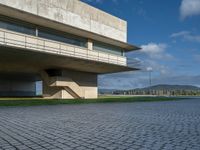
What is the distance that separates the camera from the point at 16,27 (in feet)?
73.2

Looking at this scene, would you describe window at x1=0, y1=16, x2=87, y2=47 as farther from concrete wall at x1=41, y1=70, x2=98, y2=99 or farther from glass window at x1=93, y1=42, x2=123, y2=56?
concrete wall at x1=41, y1=70, x2=98, y2=99

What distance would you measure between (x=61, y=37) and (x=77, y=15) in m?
3.30

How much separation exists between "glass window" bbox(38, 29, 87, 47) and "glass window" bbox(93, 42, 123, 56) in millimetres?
2308

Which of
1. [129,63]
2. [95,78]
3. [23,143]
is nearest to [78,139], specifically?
[23,143]

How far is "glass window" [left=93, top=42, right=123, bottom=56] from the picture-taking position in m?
31.6

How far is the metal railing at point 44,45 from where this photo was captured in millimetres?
21000

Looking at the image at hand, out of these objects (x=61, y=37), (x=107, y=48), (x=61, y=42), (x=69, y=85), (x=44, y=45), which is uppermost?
(x=61, y=37)

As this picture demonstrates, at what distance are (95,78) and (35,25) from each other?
1415 cm

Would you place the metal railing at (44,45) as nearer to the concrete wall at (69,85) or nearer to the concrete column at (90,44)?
the concrete column at (90,44)

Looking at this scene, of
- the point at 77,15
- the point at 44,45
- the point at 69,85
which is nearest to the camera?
the point at 44,45

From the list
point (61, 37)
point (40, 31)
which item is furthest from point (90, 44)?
point (40, 31)

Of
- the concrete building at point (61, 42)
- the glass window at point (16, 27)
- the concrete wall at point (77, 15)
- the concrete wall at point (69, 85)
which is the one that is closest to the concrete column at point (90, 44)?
the concrete building at point (61, 42)

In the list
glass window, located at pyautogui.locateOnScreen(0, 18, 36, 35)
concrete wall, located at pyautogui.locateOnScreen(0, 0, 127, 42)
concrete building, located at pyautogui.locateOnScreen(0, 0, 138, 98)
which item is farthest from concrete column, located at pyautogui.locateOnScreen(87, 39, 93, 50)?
glass window, located at pyautogui.locateOnScreen(0, 18, 36, 35)

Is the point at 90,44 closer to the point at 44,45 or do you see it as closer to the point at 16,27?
the point at 44,45
